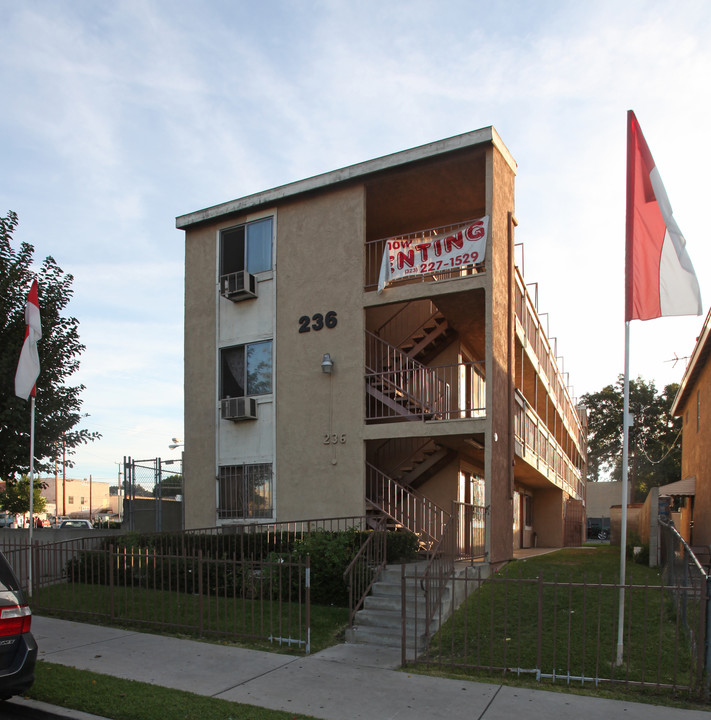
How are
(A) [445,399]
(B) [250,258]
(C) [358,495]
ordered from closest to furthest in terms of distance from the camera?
(C) [358,495]
(A) [445,399]
(B) [250,258]

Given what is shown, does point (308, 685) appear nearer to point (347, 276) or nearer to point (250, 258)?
point (347, 276)

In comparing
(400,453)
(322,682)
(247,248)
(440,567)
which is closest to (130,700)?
(322,682)

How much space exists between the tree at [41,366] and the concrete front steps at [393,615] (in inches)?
333

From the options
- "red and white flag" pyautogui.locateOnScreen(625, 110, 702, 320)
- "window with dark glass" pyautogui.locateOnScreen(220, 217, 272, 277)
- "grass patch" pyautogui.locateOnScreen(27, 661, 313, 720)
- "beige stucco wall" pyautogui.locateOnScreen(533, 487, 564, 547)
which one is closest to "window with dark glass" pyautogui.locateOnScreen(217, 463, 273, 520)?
"window with dark glass" pyautogui.locateOnScreen(220, 217, 272, 277)

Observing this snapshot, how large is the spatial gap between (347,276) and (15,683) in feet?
35.3

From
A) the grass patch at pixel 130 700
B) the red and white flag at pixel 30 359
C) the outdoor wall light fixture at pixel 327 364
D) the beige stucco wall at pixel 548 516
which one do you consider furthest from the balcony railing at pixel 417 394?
the beige stucco wall at pixel 548 516

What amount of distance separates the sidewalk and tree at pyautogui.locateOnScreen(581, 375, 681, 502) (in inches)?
2010

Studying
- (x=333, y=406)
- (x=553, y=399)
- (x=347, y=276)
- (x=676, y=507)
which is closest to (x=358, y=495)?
(x=333, y=406)

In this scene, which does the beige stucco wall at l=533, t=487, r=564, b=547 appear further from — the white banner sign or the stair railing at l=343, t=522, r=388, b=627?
the stair railing at l=343, t=522, r=388, b=627

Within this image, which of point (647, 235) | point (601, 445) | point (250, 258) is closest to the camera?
point (647, 235)

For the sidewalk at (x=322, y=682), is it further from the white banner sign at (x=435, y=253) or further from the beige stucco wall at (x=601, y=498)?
the beige stucco wall at (x=601, y=498)

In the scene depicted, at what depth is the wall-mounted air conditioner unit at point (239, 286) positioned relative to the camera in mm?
16609

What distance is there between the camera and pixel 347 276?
15500 millimetres

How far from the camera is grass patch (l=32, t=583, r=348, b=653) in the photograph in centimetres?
962
